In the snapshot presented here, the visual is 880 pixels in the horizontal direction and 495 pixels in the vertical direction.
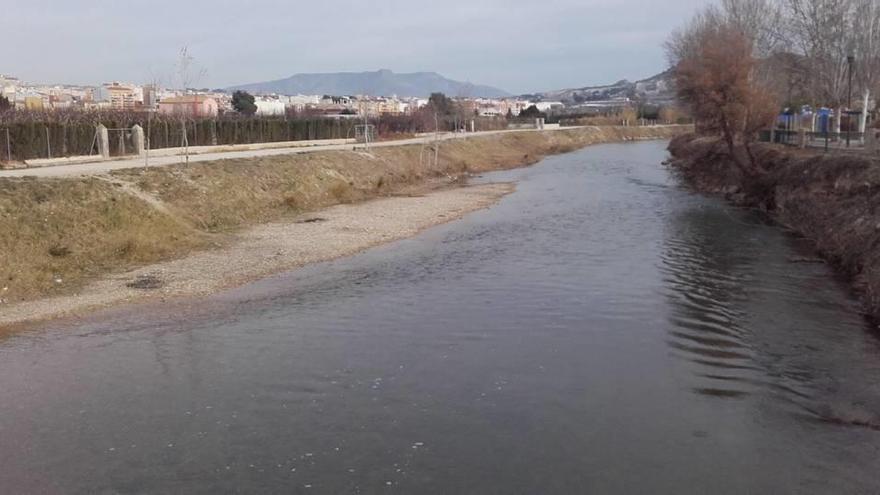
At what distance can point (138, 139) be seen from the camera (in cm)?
4231

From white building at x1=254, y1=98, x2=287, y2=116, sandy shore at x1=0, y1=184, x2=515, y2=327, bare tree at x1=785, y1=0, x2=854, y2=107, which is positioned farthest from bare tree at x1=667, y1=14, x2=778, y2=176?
white building at x1=254, y1=98, x2=287, y2=116

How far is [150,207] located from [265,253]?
19.1 feet

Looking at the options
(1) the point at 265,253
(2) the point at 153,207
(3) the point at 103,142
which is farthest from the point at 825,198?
(3) the point at 103,142

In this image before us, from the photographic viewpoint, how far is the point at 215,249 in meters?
25.2

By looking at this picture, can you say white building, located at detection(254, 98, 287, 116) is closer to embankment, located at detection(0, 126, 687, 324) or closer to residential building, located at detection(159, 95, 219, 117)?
residential building, located at detection(159, 95, 219, 117)

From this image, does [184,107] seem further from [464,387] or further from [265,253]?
[464,387]

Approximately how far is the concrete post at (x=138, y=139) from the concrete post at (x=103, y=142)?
5.39 ft

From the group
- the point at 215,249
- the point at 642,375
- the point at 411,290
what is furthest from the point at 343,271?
the point at 642,375

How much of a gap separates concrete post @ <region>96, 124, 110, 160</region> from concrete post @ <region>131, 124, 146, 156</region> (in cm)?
164

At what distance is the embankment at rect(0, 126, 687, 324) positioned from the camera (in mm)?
20578

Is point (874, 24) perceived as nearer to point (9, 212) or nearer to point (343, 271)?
point (343, 271)

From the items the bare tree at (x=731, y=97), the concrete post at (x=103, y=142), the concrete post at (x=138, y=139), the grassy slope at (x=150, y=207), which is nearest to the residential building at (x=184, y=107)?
the concrete post at (x=138, y=139)

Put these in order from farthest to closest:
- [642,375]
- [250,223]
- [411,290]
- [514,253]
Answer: [250,223] → [514,253] → [411,290] → [642,375]

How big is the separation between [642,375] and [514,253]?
1217 centimetres
